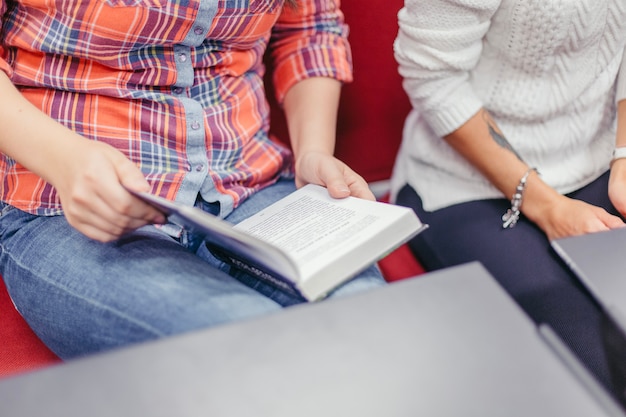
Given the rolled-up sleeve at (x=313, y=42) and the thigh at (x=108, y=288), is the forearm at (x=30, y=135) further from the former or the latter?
the rolled-up sleeve at (x=313, y=42)

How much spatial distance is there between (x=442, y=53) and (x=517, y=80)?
0.41 ft

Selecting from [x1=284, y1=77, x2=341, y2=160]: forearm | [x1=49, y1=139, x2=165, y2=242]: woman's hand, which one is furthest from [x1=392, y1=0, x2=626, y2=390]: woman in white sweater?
Answer: [x1=49, y1=139, x2=165, y2=242]: woman's hand

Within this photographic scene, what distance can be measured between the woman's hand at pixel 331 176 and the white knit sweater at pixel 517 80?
193 mm

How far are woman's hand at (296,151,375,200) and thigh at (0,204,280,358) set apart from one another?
0.54 feet

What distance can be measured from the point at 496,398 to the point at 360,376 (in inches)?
3.5

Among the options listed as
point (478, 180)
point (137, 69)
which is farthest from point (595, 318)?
point (137, 69)

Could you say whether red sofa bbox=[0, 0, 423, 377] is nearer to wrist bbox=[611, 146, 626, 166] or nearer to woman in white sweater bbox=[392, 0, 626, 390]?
woman in white sweater bbox=[392, 0, 626, 390]

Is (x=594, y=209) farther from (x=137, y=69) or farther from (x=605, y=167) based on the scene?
(x=137, y=69)

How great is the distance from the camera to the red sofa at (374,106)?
1000 millimetres

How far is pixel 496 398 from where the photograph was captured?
0.38 metres

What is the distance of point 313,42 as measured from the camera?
34.9 inches

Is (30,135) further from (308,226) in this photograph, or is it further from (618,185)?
(618,185)

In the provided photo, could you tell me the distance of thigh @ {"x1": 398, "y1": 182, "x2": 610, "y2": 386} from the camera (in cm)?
72

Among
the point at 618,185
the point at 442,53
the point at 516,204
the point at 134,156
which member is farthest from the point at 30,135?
the point at 618,185
